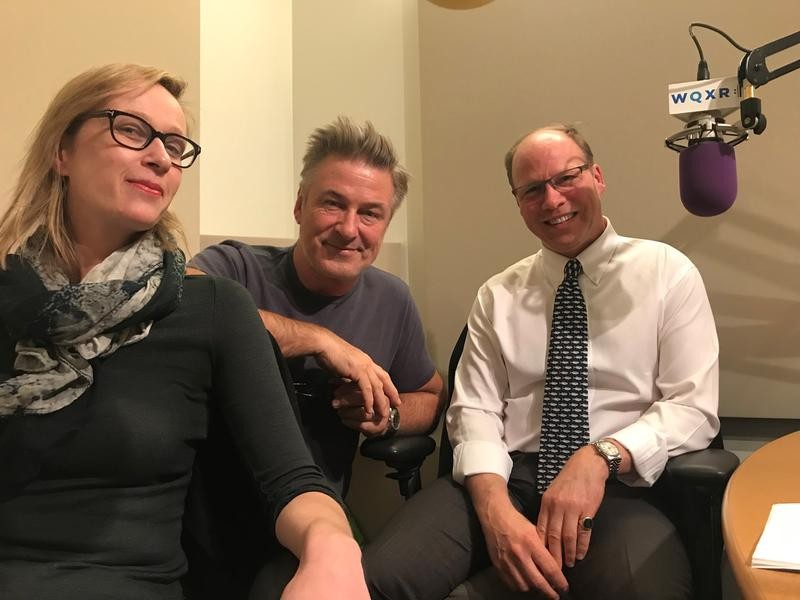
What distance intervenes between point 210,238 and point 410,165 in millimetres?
822

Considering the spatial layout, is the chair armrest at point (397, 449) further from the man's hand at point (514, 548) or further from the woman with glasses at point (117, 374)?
the woman with glasses at point (117, 374)

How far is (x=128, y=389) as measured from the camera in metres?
1.06

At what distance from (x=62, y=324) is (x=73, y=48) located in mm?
1154

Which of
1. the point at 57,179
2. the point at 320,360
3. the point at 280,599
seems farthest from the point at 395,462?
the point at 57,179

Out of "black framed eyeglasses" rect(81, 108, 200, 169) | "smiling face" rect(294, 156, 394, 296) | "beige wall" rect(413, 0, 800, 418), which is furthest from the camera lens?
"beige wall" rect(413, 0, 800, 418)

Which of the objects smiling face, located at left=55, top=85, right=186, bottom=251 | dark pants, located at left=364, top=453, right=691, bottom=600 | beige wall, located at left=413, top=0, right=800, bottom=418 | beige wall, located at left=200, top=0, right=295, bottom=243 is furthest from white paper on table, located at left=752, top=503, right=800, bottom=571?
beige wall, located at left=200, top=0, right=295, bottom=243

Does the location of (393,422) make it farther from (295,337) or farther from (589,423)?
(589,423)

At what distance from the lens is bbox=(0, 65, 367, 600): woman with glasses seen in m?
1.01

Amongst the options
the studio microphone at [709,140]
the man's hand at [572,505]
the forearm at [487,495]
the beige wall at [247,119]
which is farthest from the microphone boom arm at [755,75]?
the beige wall at [247,119]

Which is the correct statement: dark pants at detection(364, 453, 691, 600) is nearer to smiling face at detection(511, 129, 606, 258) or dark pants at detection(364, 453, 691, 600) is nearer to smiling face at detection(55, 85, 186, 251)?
smiling face at detection(511, 129, 606, 258)

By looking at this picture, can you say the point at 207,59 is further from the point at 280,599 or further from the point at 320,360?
the point at 280,599

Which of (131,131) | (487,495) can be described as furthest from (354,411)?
(131,131)

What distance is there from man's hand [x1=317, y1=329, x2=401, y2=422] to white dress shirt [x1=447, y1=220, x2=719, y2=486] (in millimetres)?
265

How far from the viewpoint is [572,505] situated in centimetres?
134
